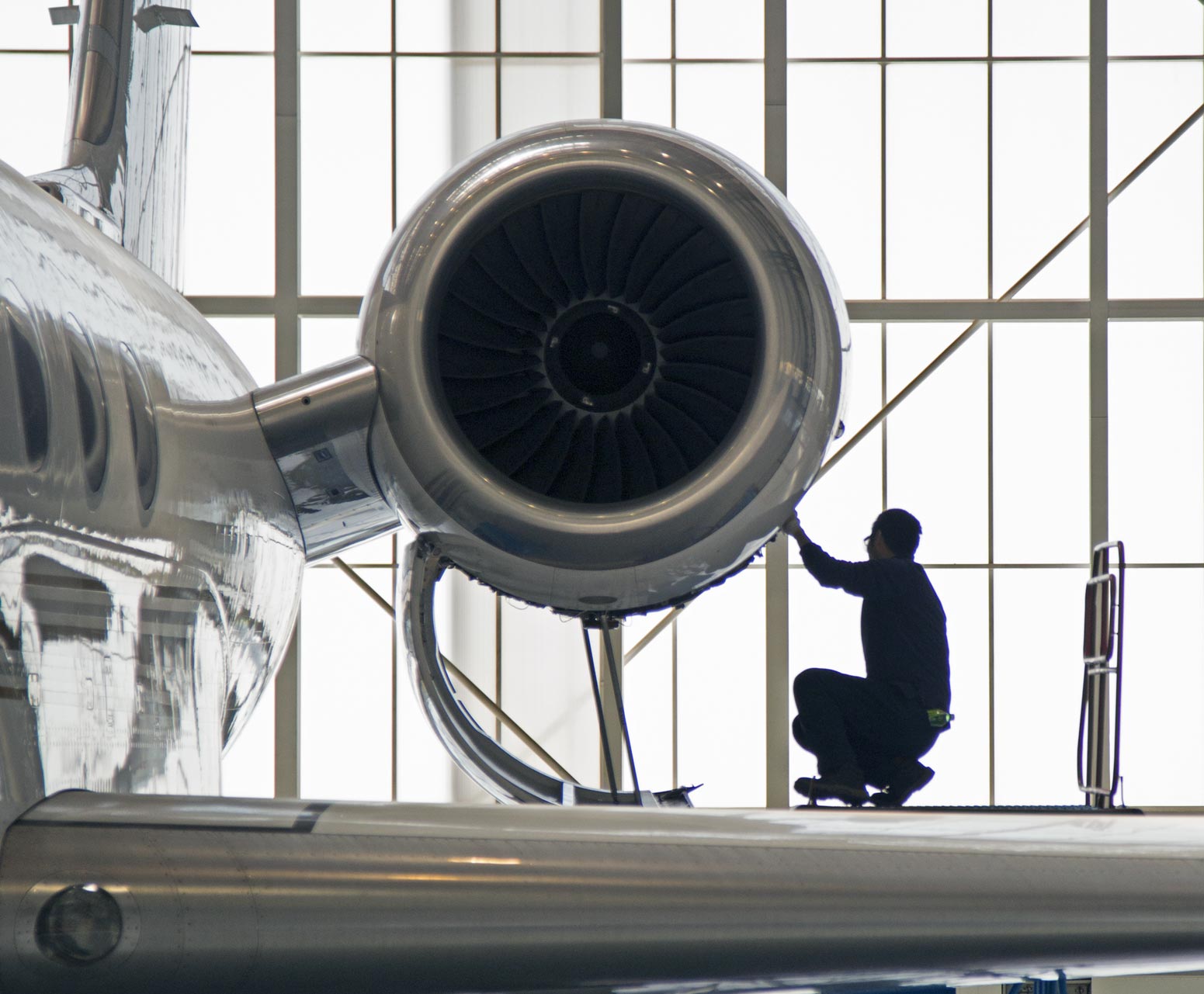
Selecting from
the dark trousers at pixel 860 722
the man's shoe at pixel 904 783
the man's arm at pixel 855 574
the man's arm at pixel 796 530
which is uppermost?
the man's arm at pixel 796 530

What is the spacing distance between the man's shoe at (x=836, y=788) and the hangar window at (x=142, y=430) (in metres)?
4.06

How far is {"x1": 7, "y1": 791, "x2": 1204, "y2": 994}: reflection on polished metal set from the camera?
1530 mm

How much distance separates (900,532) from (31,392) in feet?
16.7

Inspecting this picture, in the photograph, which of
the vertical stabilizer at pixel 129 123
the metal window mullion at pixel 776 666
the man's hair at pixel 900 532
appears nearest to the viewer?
the vertical stabilizer at pixel 129 123

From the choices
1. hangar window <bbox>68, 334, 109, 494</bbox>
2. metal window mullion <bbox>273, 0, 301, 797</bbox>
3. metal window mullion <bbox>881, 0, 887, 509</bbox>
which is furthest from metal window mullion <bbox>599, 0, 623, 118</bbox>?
hangar window <bbox>68, 334, 109, 494</bbox>

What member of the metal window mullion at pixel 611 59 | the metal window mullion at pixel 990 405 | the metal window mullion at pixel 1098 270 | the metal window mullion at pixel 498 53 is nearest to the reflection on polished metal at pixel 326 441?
the metal window mullion at pixel 611 59

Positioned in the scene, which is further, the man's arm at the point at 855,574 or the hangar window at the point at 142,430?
the man's arm at the point at 855,574

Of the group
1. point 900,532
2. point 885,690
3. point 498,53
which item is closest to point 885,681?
point 885,690

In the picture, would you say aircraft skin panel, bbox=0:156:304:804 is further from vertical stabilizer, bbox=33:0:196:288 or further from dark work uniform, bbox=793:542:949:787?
dark work uniform, bbox=793:542:949:787

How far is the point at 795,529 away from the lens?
4.08 m

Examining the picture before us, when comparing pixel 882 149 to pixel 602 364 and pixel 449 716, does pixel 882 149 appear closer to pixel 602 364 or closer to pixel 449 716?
pixel 602 364

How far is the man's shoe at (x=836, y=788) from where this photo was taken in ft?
20.1

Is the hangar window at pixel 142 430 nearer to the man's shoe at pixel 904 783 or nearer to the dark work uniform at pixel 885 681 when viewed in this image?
the dark work uniform at pixel 885 681

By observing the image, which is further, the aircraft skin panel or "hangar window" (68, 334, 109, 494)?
"hangar window" (68, 334, 109, 494)
